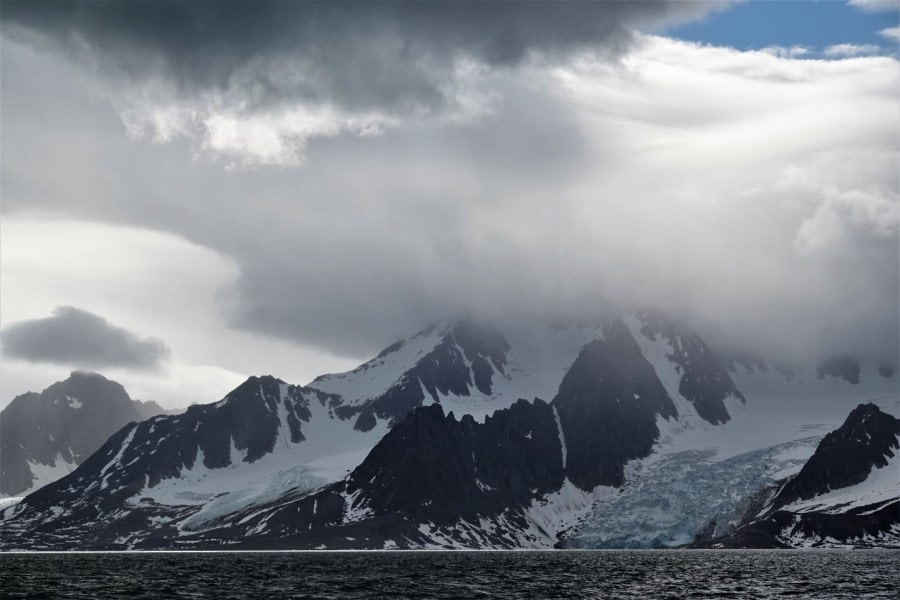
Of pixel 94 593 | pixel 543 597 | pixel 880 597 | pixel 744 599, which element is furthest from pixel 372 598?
pixel 880 597

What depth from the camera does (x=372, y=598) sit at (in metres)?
192

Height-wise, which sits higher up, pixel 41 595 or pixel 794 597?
pixel 41 595

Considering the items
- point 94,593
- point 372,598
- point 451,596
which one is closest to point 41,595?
point 94,593

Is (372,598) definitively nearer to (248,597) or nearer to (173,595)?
(248,597)

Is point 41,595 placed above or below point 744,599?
above

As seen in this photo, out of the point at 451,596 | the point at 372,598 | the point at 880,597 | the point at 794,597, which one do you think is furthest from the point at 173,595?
the point at 880,597

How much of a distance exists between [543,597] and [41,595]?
78656 mm

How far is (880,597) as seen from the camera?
19412cm

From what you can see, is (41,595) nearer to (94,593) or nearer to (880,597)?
(94,593)

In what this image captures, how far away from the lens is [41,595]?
190 metres

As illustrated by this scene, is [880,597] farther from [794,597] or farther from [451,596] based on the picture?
[451,596]

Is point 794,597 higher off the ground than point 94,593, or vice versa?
point 94,593

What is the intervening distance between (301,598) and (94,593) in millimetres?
35373

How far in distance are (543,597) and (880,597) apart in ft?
174
